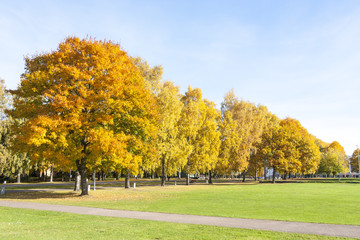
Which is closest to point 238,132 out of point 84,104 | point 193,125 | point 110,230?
point 193,125

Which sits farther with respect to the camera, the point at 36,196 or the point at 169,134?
the point at 169,134

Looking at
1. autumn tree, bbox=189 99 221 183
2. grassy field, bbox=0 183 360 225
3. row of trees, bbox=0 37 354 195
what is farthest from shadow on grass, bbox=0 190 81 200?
autumn tree, bbox=189 99 221 183

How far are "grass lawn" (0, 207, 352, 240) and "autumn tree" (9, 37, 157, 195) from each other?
33.4 feet

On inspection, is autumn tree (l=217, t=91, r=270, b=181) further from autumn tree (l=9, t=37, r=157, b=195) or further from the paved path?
the paved path

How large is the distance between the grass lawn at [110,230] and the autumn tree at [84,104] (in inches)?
401

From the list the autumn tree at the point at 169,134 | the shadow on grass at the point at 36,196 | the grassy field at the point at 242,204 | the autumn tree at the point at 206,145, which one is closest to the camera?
the grassy field at the point at 242,204

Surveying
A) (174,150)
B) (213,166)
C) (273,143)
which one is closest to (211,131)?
(213,166)

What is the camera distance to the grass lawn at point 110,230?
9914mm

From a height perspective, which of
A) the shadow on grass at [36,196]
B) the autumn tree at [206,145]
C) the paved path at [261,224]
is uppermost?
the autumn tree at [206,145]

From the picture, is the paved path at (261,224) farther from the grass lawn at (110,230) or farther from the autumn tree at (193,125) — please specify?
the autumn tree at (193,125)

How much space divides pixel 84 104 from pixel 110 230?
16.1m

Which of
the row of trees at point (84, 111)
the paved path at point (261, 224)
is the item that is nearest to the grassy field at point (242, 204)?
the paved path at point (261, 224)

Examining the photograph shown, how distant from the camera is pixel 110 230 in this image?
10977 mm

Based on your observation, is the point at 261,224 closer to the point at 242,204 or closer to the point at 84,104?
the point at 242,204
